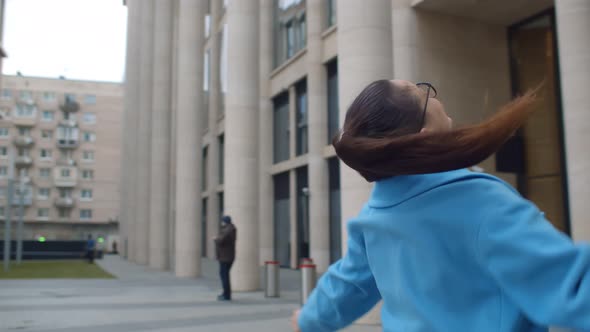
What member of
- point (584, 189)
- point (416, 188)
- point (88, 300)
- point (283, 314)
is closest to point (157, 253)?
point (88, 300)

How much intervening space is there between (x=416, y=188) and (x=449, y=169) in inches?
3.8

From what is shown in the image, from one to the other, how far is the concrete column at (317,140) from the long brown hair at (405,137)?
19.9m

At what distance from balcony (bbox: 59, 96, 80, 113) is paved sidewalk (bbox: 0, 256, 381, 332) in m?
59.9

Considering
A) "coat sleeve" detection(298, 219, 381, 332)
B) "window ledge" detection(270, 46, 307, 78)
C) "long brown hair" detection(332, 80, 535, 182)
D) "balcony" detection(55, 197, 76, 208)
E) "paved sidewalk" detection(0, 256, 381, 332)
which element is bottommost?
"paved sidewalk" detection(0, 256, 381, 332)

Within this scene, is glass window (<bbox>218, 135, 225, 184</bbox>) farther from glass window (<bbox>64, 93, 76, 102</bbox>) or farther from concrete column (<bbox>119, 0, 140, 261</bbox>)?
glass window (<bbox>64, 93, 76, 102</bbox>)

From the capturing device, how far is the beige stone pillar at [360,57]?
9.53m

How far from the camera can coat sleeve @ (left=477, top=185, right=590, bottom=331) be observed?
1.01m

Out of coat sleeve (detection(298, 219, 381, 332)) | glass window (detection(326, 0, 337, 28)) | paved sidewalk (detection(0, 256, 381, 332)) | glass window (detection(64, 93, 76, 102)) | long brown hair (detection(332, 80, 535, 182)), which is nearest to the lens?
long brown hair (detection(332, 80, 535, 182))

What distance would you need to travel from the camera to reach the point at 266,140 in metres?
27.5

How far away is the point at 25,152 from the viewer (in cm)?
7206

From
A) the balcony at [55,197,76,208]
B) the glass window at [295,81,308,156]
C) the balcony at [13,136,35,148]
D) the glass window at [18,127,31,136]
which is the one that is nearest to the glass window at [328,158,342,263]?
the glass window at [295,81,308,156]

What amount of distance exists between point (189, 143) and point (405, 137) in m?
19.2

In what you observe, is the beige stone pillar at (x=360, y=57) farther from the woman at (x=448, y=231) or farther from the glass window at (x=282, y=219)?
the glass window at (x=282, y=219)

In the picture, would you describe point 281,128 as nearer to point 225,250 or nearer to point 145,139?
point 145,139
